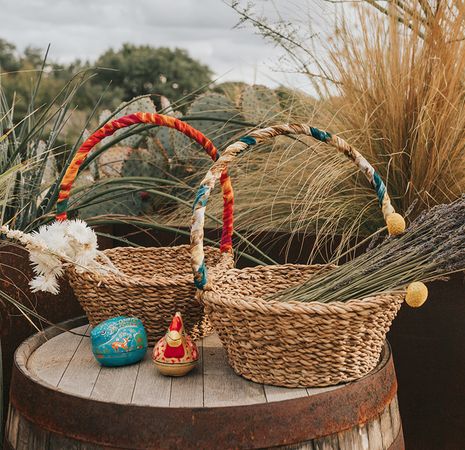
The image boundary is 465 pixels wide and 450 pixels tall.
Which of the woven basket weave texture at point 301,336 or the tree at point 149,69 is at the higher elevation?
the woven basket weave texture at point 301,336

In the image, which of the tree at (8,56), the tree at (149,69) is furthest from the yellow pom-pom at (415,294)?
the tree at (8,56)

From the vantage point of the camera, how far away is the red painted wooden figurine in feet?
4.91

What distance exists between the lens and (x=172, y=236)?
8.13ft

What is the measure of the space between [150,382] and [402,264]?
1.94ft

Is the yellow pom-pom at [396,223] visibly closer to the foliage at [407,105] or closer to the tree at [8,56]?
the foliage at [407,105]

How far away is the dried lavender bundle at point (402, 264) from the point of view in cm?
151

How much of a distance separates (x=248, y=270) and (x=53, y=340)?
1.66ft

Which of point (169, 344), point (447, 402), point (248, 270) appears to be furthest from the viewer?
point (447, 402)

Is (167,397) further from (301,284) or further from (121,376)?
(301,284)

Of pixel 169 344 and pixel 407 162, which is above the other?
pixel 407 162

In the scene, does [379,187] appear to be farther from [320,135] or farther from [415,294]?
[415,294]

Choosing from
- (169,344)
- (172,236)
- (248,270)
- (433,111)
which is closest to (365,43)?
(433,111)

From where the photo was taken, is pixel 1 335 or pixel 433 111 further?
pixel 433 111

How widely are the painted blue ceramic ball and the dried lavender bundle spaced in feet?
1.05
